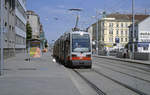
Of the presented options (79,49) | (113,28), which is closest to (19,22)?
(79,49)

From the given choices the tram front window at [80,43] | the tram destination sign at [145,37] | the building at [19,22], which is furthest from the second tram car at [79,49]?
the tram destination sign at [145,37]

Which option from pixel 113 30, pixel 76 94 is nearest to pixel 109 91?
pixel 76 94

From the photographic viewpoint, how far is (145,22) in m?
67.8

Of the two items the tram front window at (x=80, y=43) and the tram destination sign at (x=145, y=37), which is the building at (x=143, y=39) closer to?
the tram destination sign at (x=145, y=37)

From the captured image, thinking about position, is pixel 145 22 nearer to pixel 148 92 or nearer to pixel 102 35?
pixel 102 35

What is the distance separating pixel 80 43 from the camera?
19.5 meters

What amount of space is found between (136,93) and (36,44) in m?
19.4

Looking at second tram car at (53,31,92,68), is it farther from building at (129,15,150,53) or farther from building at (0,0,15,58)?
building at (129,15,150,53)

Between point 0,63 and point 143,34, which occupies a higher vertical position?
point 143,34

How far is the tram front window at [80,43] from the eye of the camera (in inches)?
762

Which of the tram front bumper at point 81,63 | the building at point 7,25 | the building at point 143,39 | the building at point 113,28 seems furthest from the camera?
the building at point 113,28

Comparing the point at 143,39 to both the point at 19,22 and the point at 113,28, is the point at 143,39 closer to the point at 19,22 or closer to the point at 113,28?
the point at 19,22

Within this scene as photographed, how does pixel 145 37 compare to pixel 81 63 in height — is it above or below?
above

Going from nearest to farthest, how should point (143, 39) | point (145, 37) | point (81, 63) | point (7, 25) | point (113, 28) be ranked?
point (81, 63), point (7, 25), point (143, 39), point (145, 37), point (113, 28)
